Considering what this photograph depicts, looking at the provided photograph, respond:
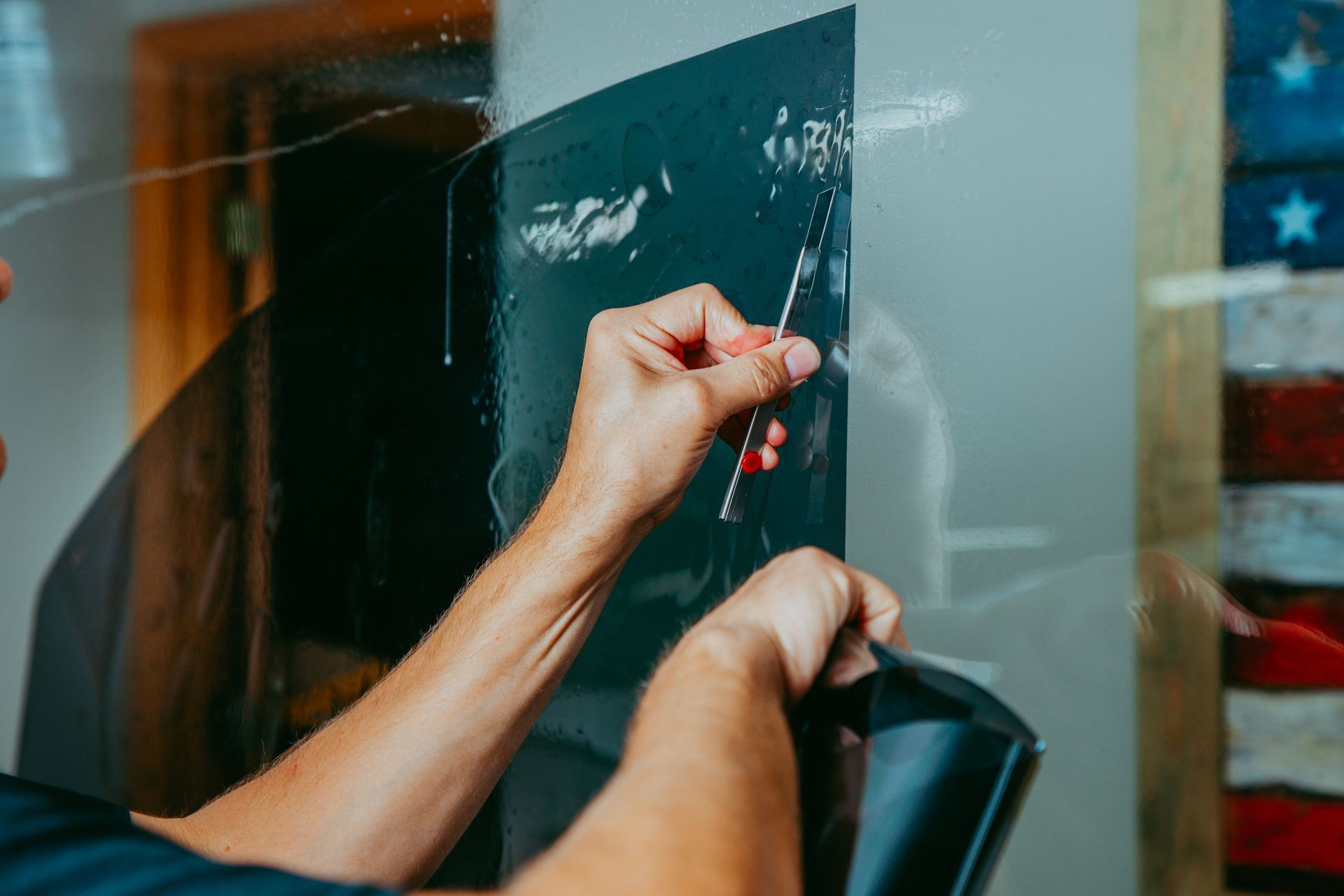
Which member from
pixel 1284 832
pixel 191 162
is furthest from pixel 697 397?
pixel 191 162

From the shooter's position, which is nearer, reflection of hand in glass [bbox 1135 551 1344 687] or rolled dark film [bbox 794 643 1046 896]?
rolled dark film [bbox 794 643 1046 896]

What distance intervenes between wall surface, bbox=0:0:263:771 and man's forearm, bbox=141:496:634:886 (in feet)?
2.42

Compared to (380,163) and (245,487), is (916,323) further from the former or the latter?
(245,487)

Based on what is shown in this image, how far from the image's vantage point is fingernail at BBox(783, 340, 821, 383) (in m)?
0.60

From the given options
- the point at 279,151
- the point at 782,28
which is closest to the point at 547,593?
the point at 782,28

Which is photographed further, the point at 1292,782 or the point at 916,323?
the point at 916,323

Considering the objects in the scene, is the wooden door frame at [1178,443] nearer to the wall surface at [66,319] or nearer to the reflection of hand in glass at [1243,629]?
the reflection of hand in glass at [1243,629]

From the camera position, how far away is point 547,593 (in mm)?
598

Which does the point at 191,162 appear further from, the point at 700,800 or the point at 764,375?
the point at 700,800

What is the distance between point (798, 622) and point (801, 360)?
28 cm

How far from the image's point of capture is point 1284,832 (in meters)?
0.50

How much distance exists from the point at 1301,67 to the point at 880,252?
10.0 inches

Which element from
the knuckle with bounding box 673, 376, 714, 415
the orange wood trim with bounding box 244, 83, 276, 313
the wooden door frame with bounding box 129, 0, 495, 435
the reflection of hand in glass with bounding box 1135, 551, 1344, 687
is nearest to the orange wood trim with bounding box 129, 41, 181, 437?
the wooden door frame with bounding box 129, 0, 495, 435

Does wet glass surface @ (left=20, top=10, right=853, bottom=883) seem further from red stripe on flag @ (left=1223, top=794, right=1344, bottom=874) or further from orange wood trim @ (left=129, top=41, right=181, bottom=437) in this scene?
red stripe on flag @ (left=1223, top=794, right=1344, bottom=874)
